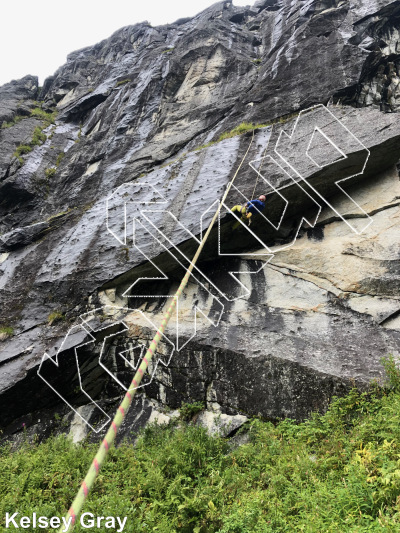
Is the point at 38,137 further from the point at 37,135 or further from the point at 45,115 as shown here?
the point at 45,115

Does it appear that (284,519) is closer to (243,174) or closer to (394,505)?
(394,505)

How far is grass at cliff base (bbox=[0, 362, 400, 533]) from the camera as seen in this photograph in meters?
2.93

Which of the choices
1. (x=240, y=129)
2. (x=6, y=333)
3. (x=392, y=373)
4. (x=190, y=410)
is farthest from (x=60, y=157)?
(x=392, y=373)

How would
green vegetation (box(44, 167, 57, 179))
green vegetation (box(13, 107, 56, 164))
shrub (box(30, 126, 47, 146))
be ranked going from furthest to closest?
shrub (box(30, 126, 47, 146)), green vegetation (box(13, 107, 56, 164)), green vegetation (box(44, 167, 57, 179))

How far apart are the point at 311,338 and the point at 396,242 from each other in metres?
2.46

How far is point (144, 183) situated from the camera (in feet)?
32.1

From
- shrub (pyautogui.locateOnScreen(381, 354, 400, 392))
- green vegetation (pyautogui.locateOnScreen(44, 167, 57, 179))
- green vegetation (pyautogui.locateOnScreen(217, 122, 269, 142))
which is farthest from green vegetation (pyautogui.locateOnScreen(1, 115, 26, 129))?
shrub (pyautogui.locateOnScreen(381, 354, 400, 392))

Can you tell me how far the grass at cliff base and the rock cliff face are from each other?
641mm

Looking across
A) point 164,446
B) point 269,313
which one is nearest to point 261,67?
point 269,313

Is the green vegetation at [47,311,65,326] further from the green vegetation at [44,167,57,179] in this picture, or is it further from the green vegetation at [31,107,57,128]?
the green vegetation at [31,107,57,128]

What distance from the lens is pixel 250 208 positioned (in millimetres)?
7074

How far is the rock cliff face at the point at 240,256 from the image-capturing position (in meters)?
5.69

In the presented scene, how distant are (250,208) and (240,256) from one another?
1145mm

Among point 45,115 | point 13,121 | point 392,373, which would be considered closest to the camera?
point 392,373
